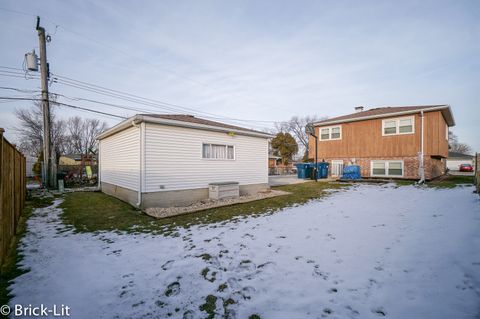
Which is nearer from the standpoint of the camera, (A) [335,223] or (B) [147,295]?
(B) [147,295]

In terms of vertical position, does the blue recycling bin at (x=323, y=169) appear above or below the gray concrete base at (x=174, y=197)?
above

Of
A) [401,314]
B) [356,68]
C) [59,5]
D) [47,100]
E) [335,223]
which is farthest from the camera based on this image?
[356,68]

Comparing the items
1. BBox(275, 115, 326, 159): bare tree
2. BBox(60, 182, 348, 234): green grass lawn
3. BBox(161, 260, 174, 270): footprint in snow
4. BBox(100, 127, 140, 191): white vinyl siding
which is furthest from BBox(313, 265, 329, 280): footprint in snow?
BBox(275, 115, 326, 159): bare tree

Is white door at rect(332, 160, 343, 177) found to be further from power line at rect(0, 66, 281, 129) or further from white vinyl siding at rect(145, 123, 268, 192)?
power line at rect(0, 66, 281, 129)

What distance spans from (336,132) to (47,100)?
23011mm

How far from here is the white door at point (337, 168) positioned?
61.0ft

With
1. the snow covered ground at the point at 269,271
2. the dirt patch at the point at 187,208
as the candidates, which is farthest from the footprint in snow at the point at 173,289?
the dirt patch at the point at 187,208

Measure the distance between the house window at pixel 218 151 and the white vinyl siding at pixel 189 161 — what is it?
0.40 feet

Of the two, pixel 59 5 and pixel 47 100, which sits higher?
pixel 59 5

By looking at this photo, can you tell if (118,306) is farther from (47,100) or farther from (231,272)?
(47,100)

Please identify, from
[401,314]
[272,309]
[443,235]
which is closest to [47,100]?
[272,309]

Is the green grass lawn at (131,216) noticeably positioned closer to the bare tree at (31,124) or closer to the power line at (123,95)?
the power line at (123,95)

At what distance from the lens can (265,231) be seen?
5156 millimetres

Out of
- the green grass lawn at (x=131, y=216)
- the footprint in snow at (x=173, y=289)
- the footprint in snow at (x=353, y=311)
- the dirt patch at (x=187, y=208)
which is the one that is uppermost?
the footprint in snow at (x=353, y=311)
